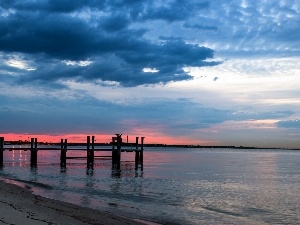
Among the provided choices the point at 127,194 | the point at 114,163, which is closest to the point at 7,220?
the point at 127,194

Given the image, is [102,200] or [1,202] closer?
[1,202]

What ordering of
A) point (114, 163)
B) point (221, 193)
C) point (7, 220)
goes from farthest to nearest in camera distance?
point (114, 163)
point (221, 193)
point (7, 220)

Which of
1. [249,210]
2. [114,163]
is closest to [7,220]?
[249,210]

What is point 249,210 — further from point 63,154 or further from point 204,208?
point 63,154

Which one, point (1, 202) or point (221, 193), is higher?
point (1, 202)

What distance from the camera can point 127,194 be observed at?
23094 mm

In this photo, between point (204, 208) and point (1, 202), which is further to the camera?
point (204, 208)

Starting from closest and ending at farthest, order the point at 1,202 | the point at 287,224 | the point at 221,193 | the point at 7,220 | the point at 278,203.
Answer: the point at 7,220
the point at 1,202
the point at 287,224
the point at 278,203
the point at 221,193

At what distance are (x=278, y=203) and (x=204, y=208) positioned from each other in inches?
226

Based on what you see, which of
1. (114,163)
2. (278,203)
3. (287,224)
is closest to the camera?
(287,224)

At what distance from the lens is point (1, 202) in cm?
1191

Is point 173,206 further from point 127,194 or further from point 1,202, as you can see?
point 1,202

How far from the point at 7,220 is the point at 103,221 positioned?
144 inches

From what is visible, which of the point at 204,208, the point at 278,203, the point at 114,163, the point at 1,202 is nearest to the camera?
the point at 1,202
